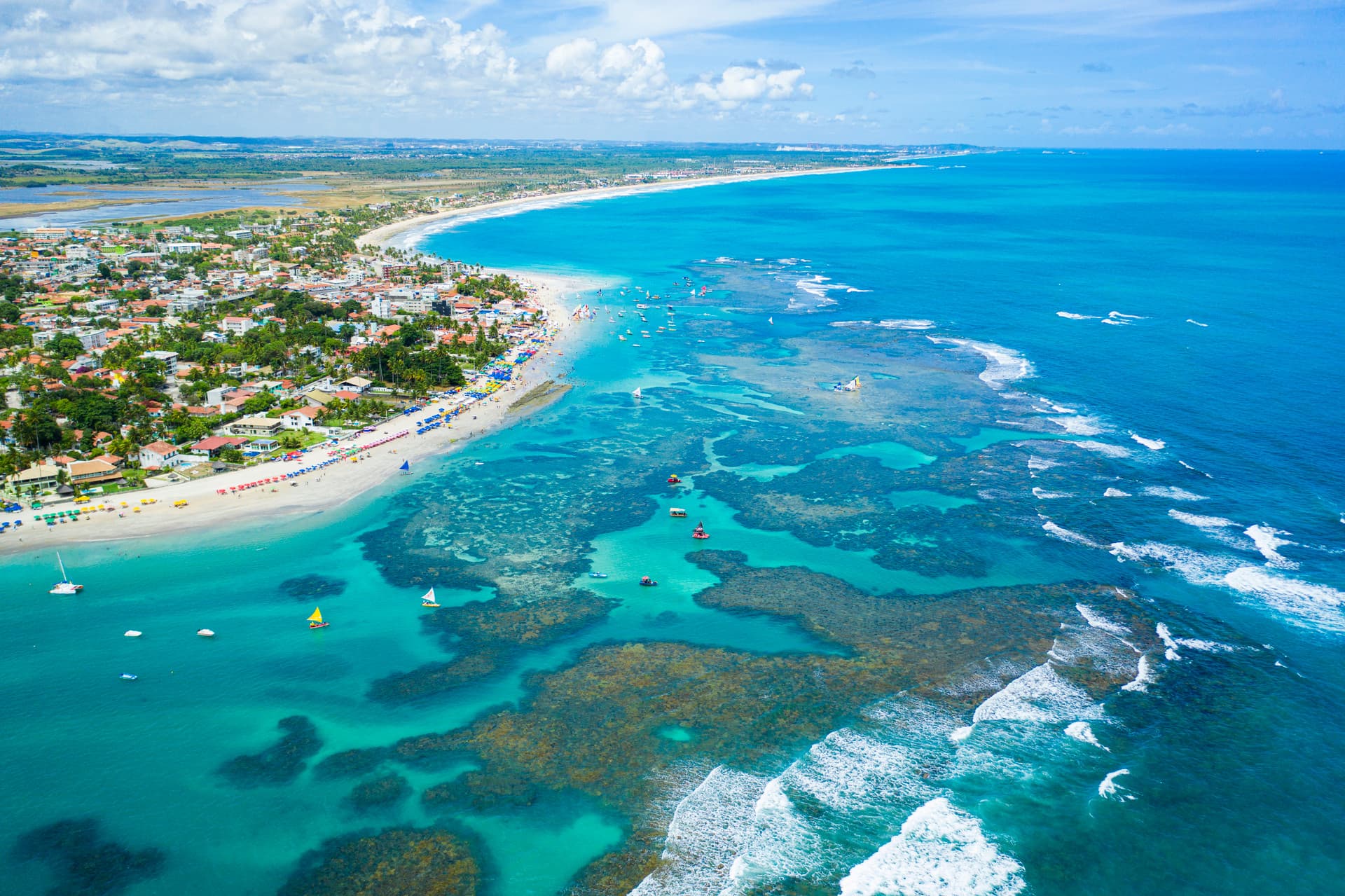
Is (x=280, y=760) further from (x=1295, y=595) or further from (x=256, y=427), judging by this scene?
(x=1295, y=595)

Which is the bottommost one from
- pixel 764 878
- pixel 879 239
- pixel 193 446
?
pixel 764 878

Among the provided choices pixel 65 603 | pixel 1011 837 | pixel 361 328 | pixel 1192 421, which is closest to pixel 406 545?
pixel 65 603

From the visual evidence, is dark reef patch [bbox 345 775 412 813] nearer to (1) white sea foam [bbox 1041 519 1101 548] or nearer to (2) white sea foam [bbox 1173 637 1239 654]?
(2) white sea foam [bbox 1173 637 1239 654]

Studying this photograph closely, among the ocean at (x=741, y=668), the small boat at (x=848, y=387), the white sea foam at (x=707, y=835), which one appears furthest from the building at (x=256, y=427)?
the small boat at (x=848, y=387)

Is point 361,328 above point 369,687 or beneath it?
above

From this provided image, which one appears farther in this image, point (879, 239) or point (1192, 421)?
point (879, 239)

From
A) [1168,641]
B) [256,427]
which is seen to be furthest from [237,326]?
[1168,641]

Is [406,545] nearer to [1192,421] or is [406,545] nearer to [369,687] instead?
[369,687]
